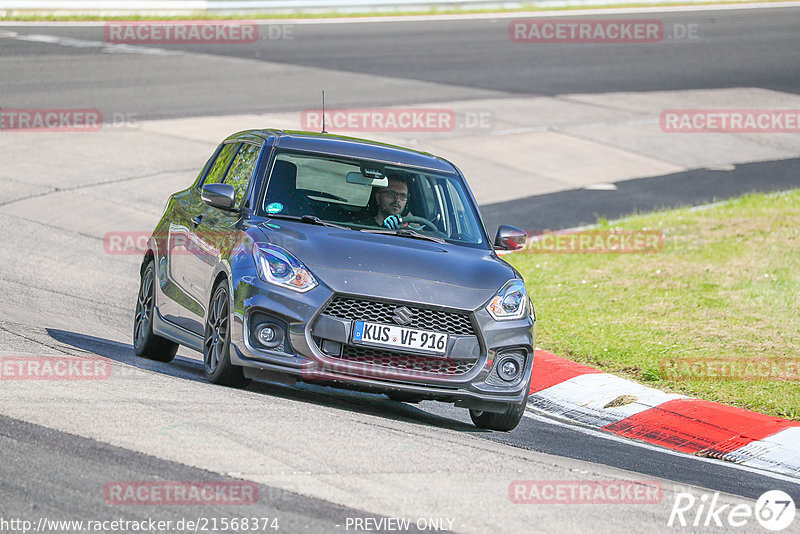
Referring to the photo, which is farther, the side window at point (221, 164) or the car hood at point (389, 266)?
the side window at point (221, 164)

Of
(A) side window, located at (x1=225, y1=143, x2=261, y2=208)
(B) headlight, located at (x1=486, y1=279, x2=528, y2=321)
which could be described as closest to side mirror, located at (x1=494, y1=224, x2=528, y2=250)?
(B) headlight, located at (x1=486, y1=279, x2=528, y2=321)

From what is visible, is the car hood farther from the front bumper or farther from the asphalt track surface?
the asphalt track surface

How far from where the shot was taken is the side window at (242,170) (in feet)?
29.1

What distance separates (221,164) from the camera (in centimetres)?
965

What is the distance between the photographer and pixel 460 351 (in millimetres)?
7703

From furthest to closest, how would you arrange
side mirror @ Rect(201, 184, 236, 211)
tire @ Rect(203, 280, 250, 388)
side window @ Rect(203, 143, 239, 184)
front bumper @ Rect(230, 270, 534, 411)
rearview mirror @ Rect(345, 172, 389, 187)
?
side window @ Rect(203, 143, 239, 184)
rearview mirror @ Rect(345, 172, 389, 187)
side mirror @ Rect(201, 184, 236, 211)
tire @ Rect(203, 280, 250, 388)
front bumper @ Rect(230, 270, 534, 411)

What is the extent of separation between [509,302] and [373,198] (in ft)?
4.53

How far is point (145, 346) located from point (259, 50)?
20630 millimetres

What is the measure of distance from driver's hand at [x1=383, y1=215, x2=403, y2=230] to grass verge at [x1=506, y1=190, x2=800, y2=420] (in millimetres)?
2773

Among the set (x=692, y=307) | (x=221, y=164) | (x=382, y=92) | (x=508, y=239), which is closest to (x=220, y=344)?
(x=221, y=164)

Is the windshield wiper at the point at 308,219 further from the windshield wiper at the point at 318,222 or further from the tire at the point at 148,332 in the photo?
the tire at the point at 148,332

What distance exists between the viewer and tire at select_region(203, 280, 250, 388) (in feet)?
25.8

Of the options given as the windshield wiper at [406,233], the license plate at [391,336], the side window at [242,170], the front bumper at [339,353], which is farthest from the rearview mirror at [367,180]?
the license plate at [391,336]

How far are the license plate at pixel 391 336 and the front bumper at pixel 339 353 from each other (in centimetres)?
5
